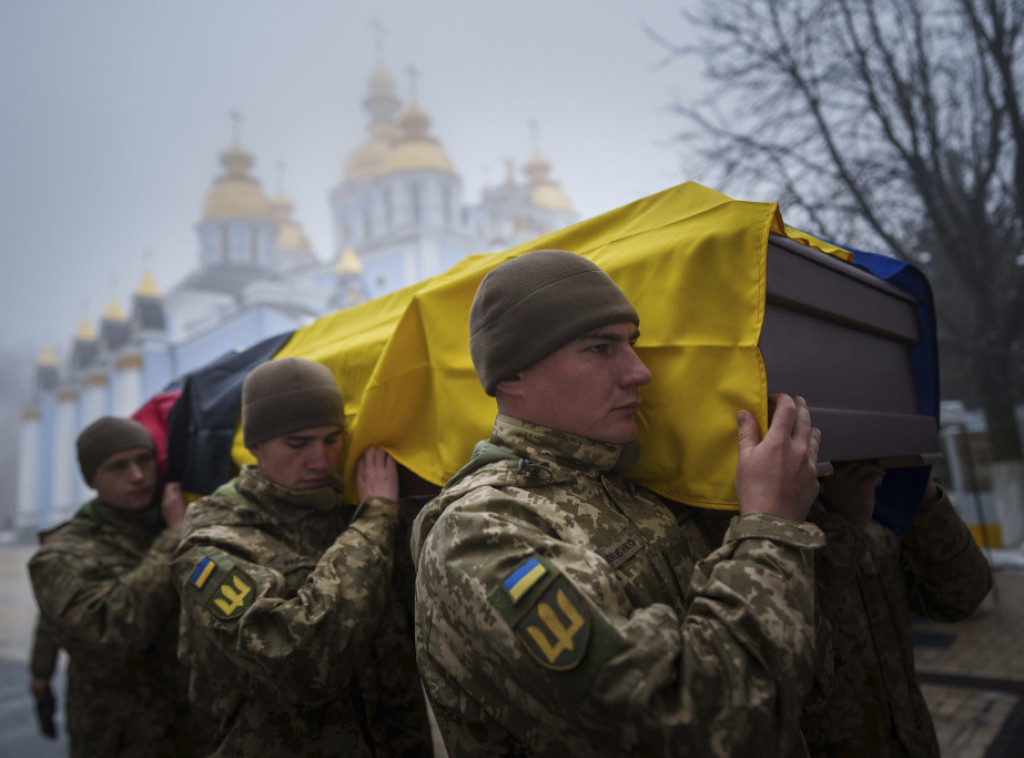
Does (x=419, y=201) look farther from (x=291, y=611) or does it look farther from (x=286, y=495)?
(x=291, y=611)

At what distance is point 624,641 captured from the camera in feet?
3.29

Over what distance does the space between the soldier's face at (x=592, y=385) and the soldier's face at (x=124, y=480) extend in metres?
2.26

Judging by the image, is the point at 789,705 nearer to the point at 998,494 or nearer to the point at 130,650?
the point at 130,650

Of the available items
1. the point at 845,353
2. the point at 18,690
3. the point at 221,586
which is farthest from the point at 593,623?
the point at 18,690

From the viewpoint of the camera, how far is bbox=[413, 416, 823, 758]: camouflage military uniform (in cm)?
99

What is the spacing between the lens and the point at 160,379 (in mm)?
23547

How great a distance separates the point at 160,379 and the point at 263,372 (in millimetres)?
24023

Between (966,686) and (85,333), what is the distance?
34491mm

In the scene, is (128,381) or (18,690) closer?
(18,690)

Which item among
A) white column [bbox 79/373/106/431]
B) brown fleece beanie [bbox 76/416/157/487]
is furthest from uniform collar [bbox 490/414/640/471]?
white column [bbox 79/373/106/431]

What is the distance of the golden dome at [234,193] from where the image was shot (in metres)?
36.8

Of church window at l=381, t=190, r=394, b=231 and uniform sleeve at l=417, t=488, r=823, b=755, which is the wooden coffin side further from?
church window at l=381, t=190, r=394, b=231

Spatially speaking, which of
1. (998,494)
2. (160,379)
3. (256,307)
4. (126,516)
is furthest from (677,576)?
(160,379)

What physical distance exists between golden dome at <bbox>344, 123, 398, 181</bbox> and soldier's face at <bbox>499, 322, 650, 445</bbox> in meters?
37.8
